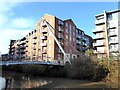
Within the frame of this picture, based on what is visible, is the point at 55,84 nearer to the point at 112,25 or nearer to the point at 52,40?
the point at 112,25

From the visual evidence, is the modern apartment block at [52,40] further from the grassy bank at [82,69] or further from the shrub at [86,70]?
the shrub at [86,70]

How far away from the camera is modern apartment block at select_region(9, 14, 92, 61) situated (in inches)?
2581

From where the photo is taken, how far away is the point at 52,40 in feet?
217

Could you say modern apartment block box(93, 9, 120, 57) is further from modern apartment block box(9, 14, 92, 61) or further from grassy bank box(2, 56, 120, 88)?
grassy bank box(2, 56, 120, 88)

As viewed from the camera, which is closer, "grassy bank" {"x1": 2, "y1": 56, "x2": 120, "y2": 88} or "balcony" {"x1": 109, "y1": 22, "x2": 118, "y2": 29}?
"grassy bank" {"x1": 2, "y1": 56, "x2": 120, "y2": 88}

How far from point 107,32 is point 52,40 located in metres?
17.7

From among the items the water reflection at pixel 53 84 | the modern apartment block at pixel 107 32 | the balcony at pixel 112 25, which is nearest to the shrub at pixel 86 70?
the water reflection at pixel 53 84

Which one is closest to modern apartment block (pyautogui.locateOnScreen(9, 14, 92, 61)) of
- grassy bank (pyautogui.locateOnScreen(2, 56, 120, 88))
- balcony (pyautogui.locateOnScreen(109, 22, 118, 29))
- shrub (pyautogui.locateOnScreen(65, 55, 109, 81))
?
balcony (pyautogui.locateOnScreen(109, 22, 118, 29))

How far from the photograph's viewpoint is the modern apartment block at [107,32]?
5209cm

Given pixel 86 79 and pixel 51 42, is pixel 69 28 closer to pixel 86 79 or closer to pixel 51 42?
pixel 51 42

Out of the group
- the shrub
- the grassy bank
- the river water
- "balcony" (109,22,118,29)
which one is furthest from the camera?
"balcony" (109,22,118,29)

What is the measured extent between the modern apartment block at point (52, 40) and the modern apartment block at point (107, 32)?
7.90 meters

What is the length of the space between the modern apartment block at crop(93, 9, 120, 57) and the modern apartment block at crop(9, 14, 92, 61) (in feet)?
25.9

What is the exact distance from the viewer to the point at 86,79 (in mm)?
37000
